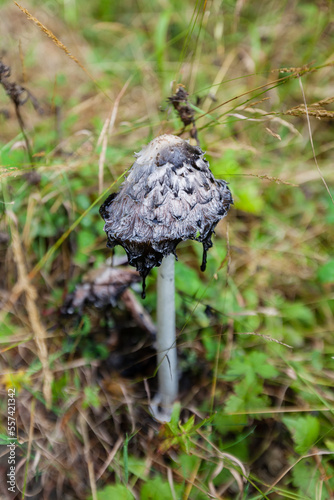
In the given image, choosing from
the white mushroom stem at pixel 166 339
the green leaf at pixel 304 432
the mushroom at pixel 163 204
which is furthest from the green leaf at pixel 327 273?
the mushroom at pixel 163 204

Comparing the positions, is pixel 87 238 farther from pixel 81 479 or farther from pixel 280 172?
pixel 280 172

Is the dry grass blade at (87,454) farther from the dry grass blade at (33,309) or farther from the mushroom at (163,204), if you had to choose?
the mushroom at (163,204)

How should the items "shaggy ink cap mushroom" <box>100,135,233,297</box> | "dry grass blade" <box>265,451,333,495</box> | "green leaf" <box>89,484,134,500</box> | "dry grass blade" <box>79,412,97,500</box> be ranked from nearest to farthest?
"shaggy ink cap mushroom" <box>100,135,233,297</box> → "green leaf" <box>89,484,134,500</box> → "dry grass blade" <box>265,451,333,495</box> → "dry grass blade" <box>79,412,97,500</box>

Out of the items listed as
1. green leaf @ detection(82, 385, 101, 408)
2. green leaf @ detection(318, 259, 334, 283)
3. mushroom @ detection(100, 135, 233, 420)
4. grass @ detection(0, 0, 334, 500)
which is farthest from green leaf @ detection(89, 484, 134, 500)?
green leaf @ detection(318, 259, 334, 283)

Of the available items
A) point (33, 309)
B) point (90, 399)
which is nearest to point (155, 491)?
point (90, 399)

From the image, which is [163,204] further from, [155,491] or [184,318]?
[155,491]

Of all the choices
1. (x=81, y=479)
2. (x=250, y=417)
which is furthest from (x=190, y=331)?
(x=81, y=479)

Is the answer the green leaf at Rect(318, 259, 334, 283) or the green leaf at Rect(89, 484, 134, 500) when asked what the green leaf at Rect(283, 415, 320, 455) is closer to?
the green leaf at Rect(89, 484, 134, 500)
